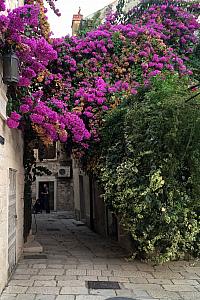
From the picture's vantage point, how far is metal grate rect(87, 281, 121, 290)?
6.01m

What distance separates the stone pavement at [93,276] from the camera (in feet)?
18.4

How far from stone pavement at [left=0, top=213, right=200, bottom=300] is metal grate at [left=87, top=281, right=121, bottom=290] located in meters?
0.06

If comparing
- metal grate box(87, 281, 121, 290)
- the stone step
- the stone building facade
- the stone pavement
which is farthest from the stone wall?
metal grate box(87, 281, 121, 290)

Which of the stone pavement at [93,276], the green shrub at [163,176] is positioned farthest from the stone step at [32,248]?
the green shrub at [163,176]

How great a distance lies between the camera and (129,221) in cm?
706

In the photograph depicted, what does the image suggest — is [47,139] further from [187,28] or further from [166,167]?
[187,28]

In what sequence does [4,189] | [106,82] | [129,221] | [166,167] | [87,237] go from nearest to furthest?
[4,189] < [166,167] < [129,221] < [106,82] < [87,237]

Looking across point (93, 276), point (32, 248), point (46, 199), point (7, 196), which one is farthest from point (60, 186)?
point (7, 196)

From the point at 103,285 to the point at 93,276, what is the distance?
59 cm

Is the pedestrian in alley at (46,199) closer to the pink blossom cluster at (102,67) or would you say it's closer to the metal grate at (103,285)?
the pink blossom cluster at (102,67)

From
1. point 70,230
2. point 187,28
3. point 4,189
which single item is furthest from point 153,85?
point 70,230

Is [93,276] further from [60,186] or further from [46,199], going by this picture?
[60,186]

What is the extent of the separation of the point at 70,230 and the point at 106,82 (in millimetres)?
6519

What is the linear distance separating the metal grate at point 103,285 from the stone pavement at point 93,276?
0.21 feet
